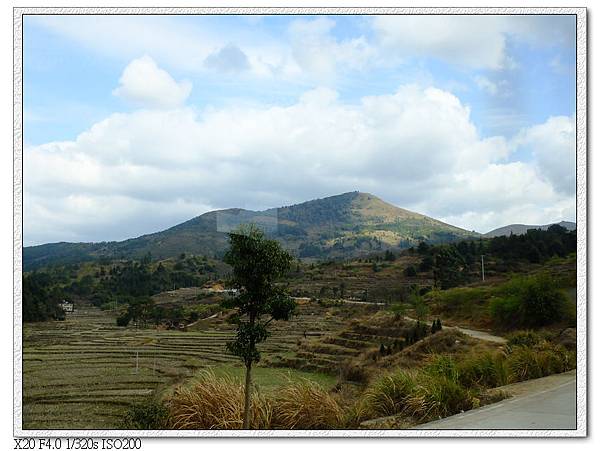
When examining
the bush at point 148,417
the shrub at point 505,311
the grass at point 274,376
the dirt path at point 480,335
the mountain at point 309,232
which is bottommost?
the bush at point 148,417

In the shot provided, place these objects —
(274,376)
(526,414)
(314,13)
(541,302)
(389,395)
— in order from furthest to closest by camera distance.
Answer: (541,302), (274,376), (389,395), (314,13), (526,414)

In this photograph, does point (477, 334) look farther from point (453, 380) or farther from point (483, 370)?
point (453, 380)

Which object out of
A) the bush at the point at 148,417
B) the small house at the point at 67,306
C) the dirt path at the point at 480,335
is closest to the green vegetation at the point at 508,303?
the dirt path at the point at 480,335

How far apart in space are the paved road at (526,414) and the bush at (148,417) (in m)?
2.79

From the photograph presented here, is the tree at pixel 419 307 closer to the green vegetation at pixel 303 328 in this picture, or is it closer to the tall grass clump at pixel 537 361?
the green vegetation at pixel 303 328

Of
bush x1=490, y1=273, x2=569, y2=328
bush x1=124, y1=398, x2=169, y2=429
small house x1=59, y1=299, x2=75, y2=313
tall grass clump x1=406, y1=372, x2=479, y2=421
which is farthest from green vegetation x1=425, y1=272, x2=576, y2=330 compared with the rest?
small house x1=59, y1=299, x2=75, y2=313

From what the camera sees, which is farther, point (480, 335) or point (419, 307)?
point (419, 307)

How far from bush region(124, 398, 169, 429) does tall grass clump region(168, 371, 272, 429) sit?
9 cm

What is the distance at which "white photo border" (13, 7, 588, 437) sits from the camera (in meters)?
5.73

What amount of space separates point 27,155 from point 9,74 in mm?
914

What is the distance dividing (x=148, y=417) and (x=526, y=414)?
4.11 meters

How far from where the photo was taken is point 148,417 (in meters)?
5.91

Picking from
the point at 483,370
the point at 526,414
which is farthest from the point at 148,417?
the point at 483,370

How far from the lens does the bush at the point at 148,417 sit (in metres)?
5.89
